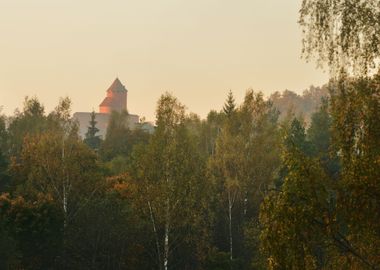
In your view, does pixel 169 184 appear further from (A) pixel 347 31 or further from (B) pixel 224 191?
(A) pixel 347 31

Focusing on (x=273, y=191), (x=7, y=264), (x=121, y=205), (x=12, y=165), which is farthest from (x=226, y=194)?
(x=273, y=191)

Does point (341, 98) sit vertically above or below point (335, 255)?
above

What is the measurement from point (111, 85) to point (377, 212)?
183 metres

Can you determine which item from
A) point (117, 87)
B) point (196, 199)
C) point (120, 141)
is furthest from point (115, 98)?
point (196, 199)

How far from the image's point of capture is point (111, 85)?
189250 mm

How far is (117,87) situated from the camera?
7392 inches

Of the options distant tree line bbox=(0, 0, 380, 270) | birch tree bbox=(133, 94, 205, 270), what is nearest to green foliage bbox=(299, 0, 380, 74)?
distant tree line bbox=(0, 0, 380, 270)

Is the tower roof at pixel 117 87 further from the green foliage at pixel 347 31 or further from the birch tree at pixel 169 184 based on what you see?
the green foliage at pixel 347 31

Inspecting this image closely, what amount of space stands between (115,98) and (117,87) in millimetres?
3702

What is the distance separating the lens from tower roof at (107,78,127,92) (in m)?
188

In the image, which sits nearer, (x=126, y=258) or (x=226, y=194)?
(x=126, y=258)

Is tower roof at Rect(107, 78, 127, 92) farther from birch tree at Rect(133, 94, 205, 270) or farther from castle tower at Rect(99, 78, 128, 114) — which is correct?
birch tree at Rect(133, 94, 205, 270)

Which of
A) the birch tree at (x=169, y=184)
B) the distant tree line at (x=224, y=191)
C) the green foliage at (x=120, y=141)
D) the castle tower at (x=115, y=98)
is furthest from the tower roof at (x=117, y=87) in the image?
the birch tree at (x=169, y=184)

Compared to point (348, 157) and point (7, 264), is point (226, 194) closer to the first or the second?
point (7, 264)
